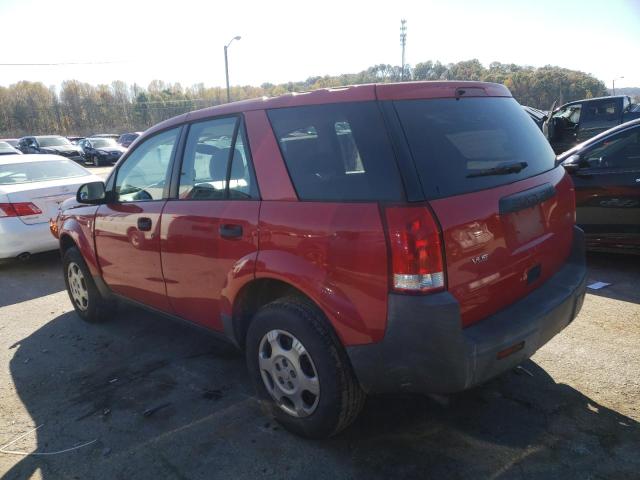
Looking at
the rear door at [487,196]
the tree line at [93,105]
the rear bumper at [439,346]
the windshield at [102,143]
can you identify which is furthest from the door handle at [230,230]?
the tree line at [93,105]

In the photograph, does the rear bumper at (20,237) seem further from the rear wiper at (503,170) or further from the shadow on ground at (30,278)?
the rear wiper at (503,170)

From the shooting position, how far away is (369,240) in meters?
2.17

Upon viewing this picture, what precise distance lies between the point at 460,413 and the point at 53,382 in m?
2.88

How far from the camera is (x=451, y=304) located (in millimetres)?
Answer: 2107

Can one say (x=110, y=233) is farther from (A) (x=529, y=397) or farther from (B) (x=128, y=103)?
(B) (x=128, y=103)

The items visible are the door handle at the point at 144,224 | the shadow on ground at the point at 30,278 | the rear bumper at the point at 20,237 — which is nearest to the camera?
the door handle at the point at 144,224

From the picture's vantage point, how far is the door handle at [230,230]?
110 inches

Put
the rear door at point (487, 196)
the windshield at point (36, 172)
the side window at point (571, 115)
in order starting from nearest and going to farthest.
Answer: the rear door at point (487, 196)
the windshield at point (36, 172)
the side window at point (571, 115)

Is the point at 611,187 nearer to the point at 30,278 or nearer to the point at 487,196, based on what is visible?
the point at 487,196

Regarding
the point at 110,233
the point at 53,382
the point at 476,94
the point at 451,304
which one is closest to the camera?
the point at 451,304

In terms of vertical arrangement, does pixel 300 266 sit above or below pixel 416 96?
below

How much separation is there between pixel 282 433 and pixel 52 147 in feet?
99.3

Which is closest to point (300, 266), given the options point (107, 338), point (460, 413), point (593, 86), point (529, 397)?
point (460, 413)

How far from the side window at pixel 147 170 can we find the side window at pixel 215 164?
22 centimetres
